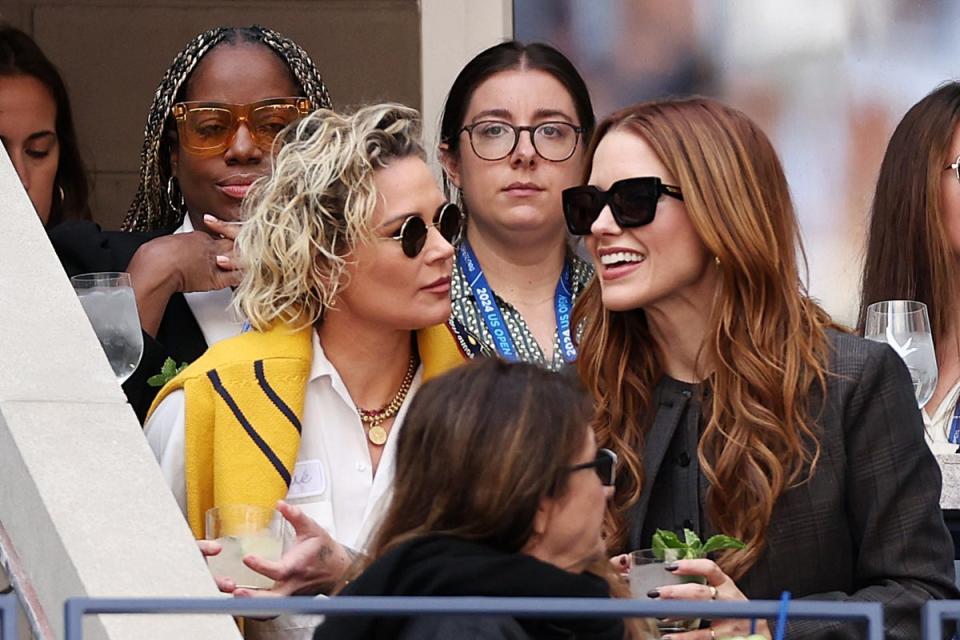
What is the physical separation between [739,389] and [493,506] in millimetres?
1152

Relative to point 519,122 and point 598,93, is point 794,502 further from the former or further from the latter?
point 598,93

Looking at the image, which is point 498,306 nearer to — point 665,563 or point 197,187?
point 197,187

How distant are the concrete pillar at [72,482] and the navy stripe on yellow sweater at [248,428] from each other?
1.71 feet

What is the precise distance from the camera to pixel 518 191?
17.6 feet

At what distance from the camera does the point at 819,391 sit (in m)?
4.14

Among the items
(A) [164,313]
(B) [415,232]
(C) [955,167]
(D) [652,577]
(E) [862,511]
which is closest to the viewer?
(D) [652,577]

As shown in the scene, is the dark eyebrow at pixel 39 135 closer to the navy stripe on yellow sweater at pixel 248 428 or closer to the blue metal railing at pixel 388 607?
the navy stripe on yellow sweater at pixel 248 428

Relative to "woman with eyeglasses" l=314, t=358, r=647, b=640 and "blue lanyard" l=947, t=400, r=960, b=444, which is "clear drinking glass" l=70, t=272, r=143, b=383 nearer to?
"woman with eyeglasses" l=314, t=358, r=647, b=640

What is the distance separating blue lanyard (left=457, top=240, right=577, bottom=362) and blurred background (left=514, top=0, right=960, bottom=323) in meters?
2.12

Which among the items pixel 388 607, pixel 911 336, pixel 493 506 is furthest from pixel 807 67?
pixel 388 607

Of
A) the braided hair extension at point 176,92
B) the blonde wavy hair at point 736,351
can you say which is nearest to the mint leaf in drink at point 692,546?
the blonde wavy hair at point 736,351

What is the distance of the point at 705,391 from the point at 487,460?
3.98 feet

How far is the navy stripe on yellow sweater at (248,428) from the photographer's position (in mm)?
4348

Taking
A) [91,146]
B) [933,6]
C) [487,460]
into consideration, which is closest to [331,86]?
[91,146]
